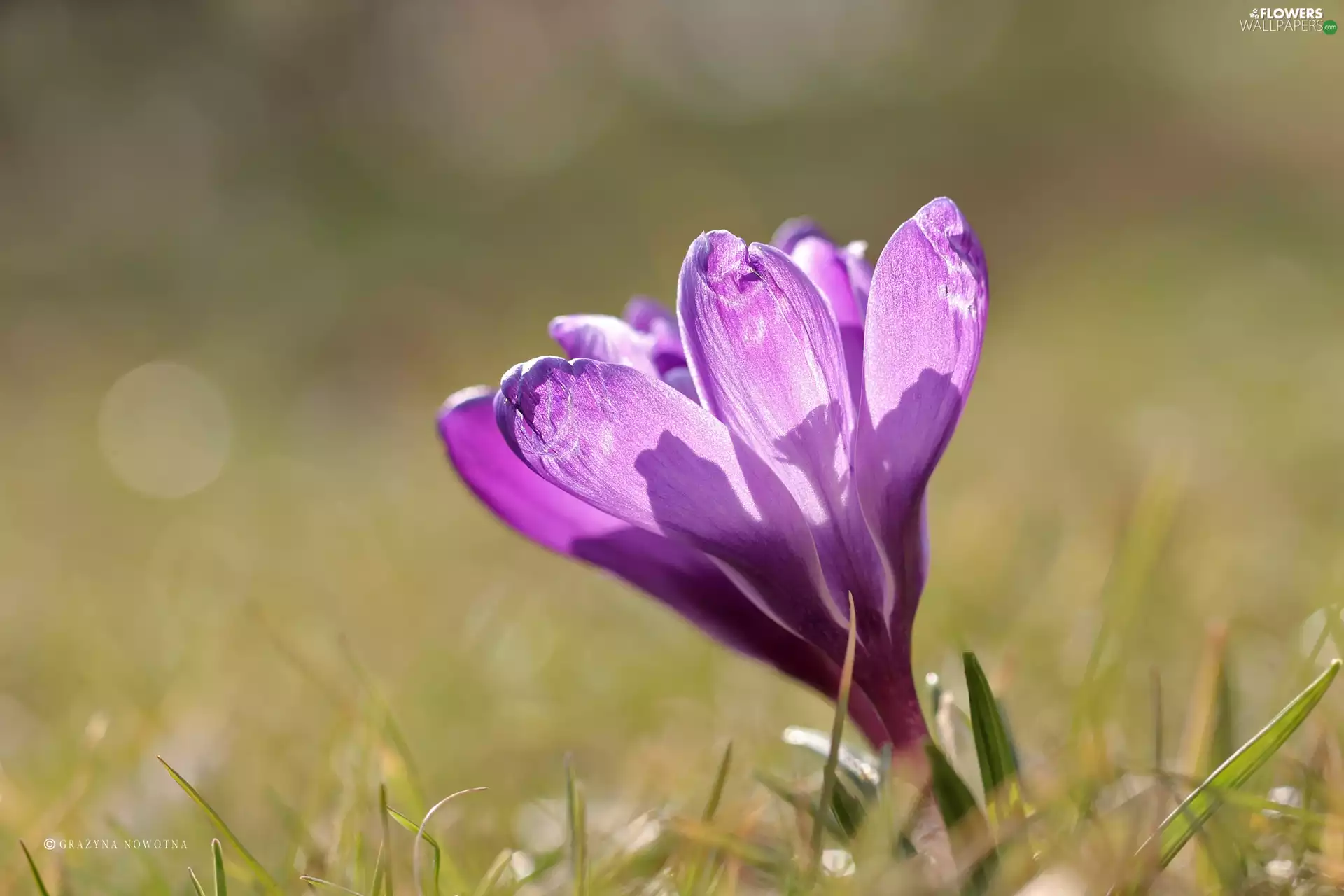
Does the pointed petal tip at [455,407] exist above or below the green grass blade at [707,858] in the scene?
above

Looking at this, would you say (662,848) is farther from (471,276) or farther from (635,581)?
(471,276)

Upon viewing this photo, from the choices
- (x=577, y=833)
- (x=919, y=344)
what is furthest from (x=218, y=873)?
(x=919, y=344)

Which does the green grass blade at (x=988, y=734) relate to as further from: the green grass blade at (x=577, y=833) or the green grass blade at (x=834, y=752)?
the green grass blade at (x=577, y=833)

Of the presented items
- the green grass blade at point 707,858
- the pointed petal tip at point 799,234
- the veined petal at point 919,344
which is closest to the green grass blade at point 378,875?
the green grass blade at point 707,858

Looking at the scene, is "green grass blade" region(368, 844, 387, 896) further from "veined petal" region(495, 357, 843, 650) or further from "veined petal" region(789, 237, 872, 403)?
"veined petal" region(789, 237, 872, 403)

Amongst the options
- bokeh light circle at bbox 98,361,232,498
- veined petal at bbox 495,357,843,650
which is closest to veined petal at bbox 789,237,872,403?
veined petal at bbox 495,357,843,650

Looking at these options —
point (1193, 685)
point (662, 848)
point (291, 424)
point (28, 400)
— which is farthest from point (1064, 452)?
point (28, 400)

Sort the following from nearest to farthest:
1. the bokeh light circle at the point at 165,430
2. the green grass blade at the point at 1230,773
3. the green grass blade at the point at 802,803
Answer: the green grass blade at the point at 1230,773
the green grass blade at the point at 802,803
the bokeh light circle at the point at 165,430
